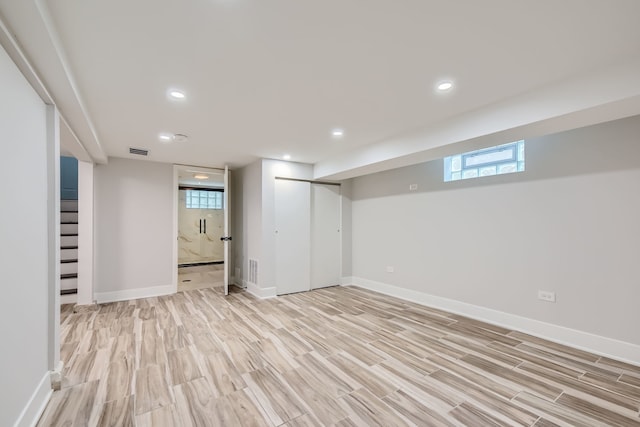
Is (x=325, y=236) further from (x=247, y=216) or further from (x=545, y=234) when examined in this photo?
(x=545, y=234)

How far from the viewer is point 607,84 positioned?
194 centimetres

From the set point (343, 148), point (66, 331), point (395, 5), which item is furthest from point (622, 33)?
point (66, 331)

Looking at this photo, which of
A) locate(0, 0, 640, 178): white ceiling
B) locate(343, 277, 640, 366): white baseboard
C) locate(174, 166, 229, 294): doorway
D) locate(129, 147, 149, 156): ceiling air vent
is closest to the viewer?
locate(0, 0, 640, 178): white ceiling

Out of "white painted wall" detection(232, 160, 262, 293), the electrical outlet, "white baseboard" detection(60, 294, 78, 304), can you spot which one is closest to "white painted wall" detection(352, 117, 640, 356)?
the electrical outlet

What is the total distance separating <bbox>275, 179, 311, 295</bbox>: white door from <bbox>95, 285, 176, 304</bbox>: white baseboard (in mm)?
2042

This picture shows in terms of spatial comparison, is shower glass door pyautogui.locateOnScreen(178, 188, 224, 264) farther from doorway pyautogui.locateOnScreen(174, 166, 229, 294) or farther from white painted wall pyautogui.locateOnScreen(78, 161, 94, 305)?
white painted wall pyautogui.locateOnScreen(78, 161, 94, 305)

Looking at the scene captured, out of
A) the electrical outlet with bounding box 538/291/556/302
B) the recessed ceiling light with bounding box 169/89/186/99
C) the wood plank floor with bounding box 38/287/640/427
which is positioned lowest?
the wood plank floor with bounding box 38/287/640/427

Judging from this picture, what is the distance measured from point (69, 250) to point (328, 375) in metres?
5.05

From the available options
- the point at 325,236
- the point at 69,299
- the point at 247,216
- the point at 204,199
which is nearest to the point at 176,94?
the point at 247,216

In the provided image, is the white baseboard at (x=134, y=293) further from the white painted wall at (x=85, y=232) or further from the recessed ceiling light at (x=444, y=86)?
the recessed ceiling light at (x=444, y=86)

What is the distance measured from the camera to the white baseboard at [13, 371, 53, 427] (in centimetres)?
161

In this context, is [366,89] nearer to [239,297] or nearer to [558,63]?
[558,63]

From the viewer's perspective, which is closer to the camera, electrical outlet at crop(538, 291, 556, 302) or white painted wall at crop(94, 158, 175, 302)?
electrical outlet at crop(538, 291, 556, 302)

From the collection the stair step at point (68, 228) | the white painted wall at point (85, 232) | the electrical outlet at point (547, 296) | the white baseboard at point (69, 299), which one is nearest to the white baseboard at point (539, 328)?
the electrical outlet at point (547, 296)
